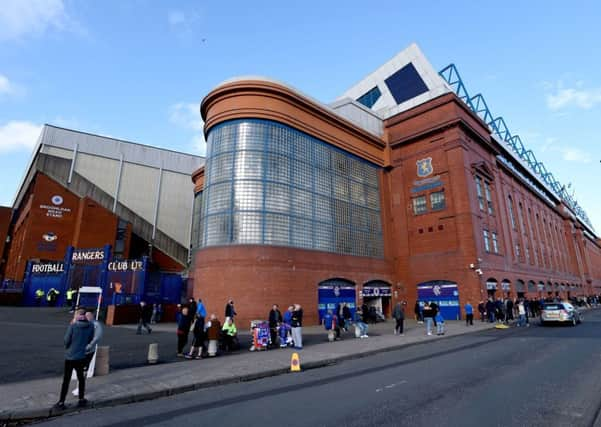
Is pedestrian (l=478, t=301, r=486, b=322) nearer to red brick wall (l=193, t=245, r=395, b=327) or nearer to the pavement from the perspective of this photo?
red brick wall (l=193, t=245, r=395, b=327)

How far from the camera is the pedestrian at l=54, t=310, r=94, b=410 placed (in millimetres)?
6203

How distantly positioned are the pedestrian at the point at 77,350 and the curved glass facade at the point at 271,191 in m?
15.9

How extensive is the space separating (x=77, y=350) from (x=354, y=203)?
25.5 m

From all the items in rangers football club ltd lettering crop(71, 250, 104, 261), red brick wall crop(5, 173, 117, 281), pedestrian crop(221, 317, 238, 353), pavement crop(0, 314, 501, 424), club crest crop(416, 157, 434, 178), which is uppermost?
club crest crop(416, 157, 434, 178)

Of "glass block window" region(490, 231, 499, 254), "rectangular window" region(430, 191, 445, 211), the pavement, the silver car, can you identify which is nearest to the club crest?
"rectangular window" region(430, 191, 445, 211)

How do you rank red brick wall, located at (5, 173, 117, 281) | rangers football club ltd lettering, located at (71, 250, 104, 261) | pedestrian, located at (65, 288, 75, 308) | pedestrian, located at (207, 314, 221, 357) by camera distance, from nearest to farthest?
pedestrian, located at (207, 314, 221, 357), pedestrian, located at (65, 288, 75, 308), rangers football club ltd lettering, located at (71, 250, 104, 261), red brick wall, located at (5, 173, 117, 281)

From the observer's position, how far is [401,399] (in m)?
6.31

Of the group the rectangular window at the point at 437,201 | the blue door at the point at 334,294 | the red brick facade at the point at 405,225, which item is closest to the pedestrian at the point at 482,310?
the red brick facade at the point at 405,225

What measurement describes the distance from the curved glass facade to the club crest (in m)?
9.25

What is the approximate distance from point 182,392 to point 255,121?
65.8 feet

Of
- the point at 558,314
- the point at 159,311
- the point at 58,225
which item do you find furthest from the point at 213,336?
the point at 58,225

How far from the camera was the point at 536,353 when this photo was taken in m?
11.1

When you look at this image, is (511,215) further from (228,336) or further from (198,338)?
(198,338)

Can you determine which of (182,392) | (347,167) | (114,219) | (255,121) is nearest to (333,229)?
(347,167)
